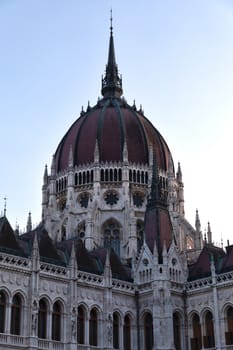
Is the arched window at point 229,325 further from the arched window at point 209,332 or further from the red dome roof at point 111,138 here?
the red dome roof at point 111,138

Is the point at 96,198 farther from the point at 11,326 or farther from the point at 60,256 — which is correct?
the point at 11,326

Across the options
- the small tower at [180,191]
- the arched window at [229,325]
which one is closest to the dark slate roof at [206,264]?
the arched window at [229,325]

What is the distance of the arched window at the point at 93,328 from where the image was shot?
43.7 meters

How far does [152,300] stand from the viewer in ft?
153

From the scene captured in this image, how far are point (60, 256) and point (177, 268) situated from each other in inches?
374

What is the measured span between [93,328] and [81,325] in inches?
48.9

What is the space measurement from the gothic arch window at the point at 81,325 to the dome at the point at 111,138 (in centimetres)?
2276

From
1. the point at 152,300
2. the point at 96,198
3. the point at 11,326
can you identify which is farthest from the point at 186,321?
the point at 96,198

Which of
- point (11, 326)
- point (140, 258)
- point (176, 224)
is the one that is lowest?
point (11, 326)

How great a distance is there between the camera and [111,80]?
74.9 m

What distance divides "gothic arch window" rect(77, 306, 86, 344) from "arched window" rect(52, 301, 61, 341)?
1.79m

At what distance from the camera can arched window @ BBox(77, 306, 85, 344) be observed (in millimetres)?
42844

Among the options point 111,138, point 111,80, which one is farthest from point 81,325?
point 111,80

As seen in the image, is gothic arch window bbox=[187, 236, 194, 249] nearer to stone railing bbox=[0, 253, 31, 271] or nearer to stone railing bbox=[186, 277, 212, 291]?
stone railing bbox=[186, 277, 212, 291]
